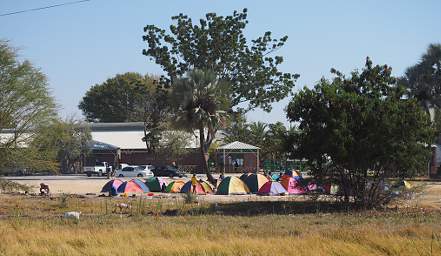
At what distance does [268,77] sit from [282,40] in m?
3.92

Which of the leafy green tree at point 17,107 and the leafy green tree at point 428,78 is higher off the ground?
the leafy green tree at point 428,78

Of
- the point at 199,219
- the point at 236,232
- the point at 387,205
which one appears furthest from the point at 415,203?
the point at 236,232

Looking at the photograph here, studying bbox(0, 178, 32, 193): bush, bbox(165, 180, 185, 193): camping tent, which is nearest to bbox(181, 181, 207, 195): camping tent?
bbox(165, 180, 185, 193): camping tent

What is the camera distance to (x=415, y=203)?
85.2ft

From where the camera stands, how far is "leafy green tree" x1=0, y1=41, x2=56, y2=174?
91.1 feet

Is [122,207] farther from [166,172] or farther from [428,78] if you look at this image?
[428,78]

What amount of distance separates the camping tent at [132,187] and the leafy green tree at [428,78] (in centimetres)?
2925

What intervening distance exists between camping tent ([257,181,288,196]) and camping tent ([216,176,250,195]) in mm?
1215

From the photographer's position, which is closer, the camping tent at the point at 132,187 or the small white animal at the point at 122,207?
the small white animal at the point at 122,207

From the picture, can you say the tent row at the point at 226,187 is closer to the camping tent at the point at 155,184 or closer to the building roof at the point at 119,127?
the camping tent at the point at 155,184

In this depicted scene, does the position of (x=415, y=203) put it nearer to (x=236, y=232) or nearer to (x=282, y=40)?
(x=236, y=232)

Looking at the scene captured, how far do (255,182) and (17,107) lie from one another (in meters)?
14.0

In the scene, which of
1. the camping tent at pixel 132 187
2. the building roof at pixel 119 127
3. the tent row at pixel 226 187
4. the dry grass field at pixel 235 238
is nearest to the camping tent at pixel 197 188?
the tent row at pixel 226 187

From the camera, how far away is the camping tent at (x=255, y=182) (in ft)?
119
